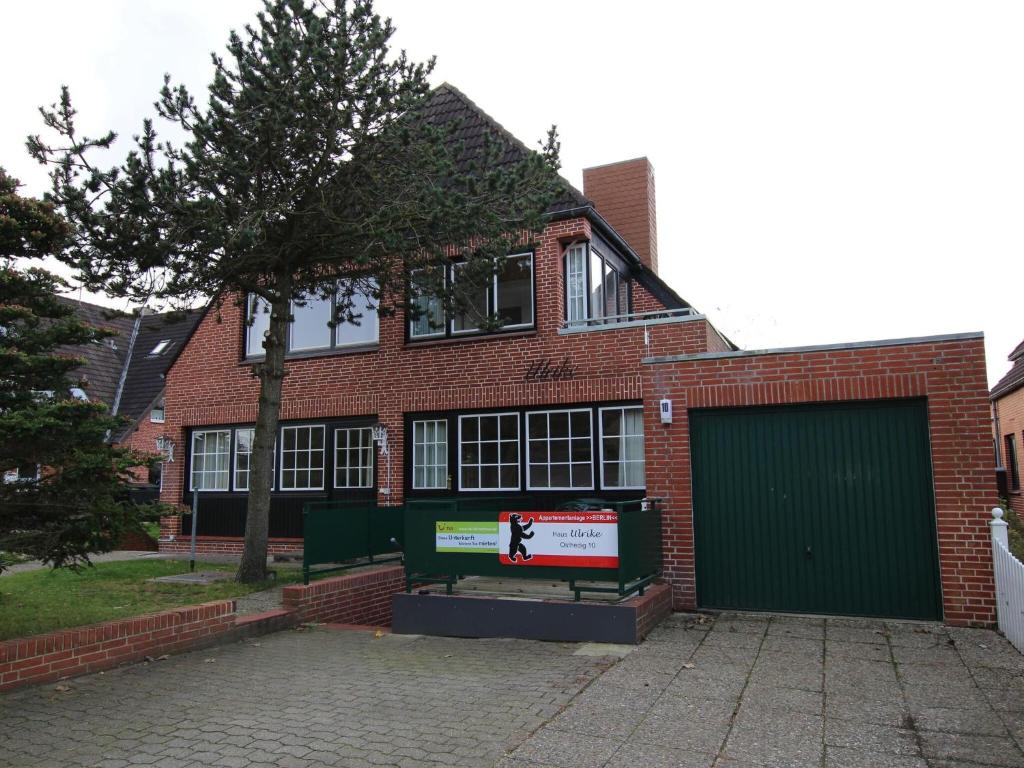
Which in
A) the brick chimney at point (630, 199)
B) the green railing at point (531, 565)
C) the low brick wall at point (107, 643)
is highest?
the brick chimney at point (630, 199)

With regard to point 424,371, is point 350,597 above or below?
below

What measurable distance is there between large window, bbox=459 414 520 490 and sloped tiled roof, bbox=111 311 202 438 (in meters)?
15.3

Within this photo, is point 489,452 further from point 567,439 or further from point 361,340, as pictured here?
point 361,340

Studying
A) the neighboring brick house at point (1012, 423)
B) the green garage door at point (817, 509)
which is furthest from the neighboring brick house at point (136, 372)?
the neighboring brick house at point (1012, 423)

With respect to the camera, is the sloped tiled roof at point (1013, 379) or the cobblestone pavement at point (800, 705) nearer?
the cobblestone pavement at point (800, 705)

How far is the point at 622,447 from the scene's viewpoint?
460 inches

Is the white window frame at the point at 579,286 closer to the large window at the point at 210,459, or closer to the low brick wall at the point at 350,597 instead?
the low brick wall at the point at 350,597

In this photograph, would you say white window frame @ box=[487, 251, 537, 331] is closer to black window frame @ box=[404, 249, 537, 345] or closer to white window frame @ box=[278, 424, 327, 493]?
black window frame @ box=[404, 249, 537, 345]

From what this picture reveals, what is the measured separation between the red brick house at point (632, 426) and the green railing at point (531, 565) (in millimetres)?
627

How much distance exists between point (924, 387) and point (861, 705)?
400cm

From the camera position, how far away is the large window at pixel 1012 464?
20609mm

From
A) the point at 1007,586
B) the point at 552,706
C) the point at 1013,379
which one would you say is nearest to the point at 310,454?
the point at 552,706

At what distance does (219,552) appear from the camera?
14906 millimetres

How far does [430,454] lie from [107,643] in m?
7.09
